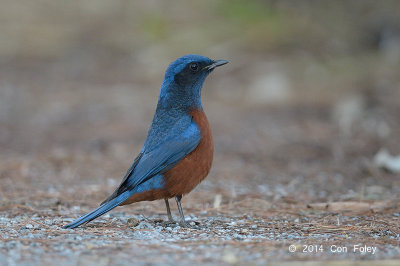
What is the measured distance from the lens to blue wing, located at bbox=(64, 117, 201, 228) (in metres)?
4.58

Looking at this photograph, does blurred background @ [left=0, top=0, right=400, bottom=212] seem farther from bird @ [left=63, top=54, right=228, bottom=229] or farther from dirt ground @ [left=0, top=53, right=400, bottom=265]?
bird @ [left=63, top=54, right=228, bottom=229]

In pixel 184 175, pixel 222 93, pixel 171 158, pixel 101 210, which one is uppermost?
pixel 222 93

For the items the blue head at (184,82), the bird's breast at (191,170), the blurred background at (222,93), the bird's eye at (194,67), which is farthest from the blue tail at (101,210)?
the bird's eye at (194,67)

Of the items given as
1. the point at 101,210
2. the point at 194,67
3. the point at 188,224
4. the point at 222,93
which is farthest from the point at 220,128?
the point at 101,210

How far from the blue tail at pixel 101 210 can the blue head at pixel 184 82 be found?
1.00 meters

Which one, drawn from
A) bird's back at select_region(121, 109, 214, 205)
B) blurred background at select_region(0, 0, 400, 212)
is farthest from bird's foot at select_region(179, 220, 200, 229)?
blurred background at select_region(0, 0, 400, 212)

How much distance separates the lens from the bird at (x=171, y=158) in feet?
15.1

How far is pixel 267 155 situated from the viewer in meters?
7.88

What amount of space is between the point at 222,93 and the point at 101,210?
777 centimetres

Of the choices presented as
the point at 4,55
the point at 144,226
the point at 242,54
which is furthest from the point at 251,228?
the point at 4,55

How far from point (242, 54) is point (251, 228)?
8788mm

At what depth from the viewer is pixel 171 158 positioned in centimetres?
475

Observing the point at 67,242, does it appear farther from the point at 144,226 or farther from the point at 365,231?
the point at 365,231

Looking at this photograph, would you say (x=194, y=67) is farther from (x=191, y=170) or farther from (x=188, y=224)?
(x=188, y=224)
